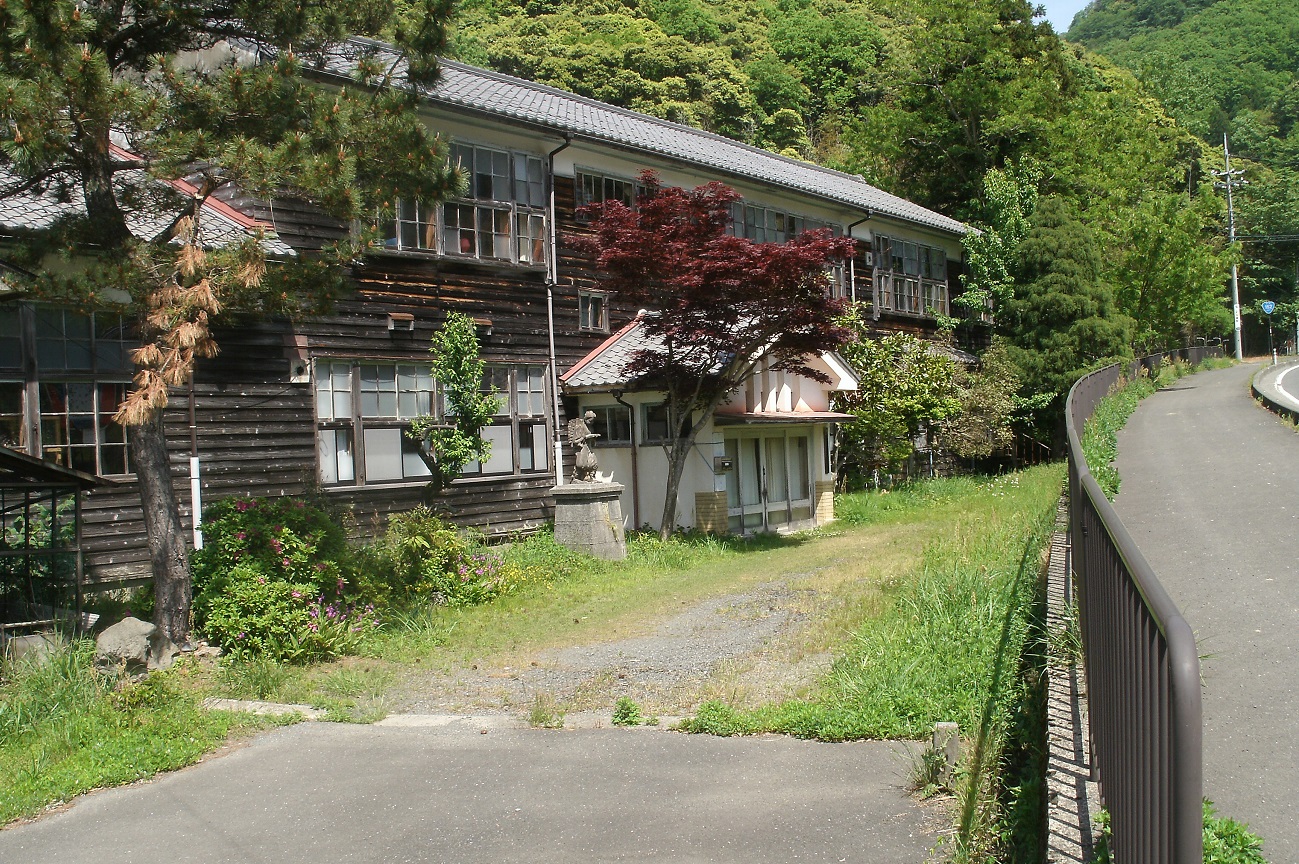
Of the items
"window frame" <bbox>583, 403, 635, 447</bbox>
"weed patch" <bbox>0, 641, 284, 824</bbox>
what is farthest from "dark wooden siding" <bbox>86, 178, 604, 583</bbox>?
"weed patch" <bbox>0, 641, 284, 824</bbox>

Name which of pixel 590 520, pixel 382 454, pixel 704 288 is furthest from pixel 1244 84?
pixel 382 454

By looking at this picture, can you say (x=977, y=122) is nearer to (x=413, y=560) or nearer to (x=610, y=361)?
(x=610, y=361)

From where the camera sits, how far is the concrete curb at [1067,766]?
4.06 meters

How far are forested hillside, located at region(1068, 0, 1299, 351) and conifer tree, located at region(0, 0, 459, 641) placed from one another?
176 feet

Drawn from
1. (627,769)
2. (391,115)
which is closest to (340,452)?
(391,115)

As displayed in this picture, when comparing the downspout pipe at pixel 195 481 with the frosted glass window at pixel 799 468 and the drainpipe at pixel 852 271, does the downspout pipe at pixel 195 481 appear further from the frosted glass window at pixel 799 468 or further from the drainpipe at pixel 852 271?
the drainpipe at pixel 852 271

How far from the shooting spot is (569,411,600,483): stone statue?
16.3 m

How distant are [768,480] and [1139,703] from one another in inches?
700

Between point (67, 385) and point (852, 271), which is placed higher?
point (852, 271)

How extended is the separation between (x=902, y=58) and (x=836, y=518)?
22.1m

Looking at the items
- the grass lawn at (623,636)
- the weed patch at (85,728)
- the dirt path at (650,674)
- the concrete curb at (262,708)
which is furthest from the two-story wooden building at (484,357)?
the dirt path at (650,674)

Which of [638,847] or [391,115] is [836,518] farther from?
[638,847]

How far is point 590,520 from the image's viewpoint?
1595cm

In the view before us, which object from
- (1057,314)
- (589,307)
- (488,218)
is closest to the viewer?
(488,218)
